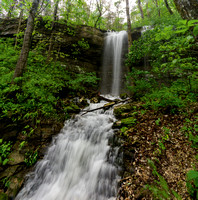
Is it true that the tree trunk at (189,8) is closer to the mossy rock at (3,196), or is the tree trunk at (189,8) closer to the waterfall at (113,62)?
the mossy rock at (3,196)

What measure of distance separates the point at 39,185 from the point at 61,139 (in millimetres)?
1471

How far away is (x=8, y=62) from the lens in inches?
253

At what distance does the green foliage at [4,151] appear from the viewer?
311 cm

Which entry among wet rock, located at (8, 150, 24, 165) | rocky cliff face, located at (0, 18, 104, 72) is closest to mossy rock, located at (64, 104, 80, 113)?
wet rock, located at (8, 150, 24, 165)

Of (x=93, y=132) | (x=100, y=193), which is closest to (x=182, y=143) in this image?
(x=100, y=193)

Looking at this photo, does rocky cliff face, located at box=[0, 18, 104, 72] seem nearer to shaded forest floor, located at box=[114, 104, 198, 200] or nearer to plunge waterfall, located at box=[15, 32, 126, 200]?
plunge waterfall, located at box=[15, 32, 126, 200]

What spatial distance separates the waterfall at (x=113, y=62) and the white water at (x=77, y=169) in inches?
264

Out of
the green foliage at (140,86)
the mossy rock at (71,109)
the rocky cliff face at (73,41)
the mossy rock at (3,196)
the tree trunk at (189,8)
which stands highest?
the rocky cliff face at (73,41)

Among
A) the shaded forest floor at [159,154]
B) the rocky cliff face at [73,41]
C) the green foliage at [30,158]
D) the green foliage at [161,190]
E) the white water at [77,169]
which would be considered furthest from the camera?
the rocky cliff face at [73,41]

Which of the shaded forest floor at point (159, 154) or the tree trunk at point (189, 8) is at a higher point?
the tree trunk at point (189, 8)

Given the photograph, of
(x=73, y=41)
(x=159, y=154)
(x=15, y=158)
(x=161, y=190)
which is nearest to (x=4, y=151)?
(x=15, y=158)

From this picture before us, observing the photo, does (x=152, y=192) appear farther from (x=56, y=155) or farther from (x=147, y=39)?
(x=147, y=39)

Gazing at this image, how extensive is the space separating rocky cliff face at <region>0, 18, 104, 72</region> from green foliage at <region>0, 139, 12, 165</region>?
26.5ft

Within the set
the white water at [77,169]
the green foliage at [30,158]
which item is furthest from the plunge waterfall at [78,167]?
the green foliage at [30,158]
